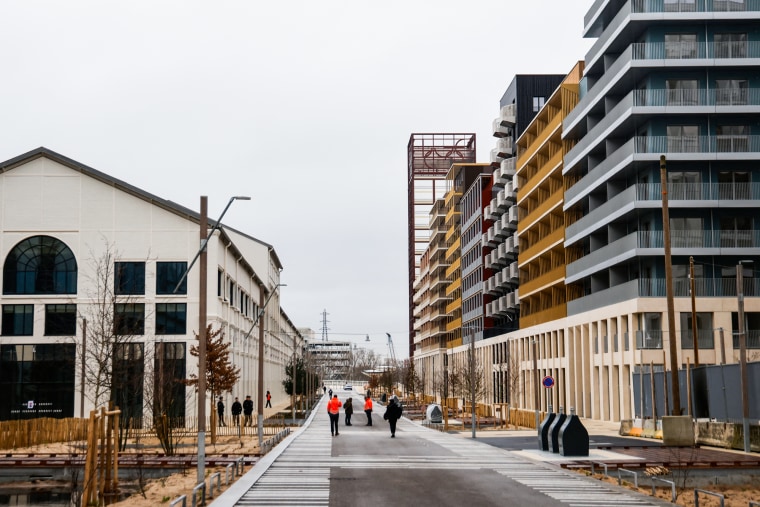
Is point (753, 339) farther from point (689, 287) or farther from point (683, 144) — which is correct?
point (683, 144)

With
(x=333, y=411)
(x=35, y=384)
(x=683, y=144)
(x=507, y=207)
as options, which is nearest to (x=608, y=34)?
(x=683, y=144)

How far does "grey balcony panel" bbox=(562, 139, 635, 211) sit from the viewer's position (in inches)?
2227

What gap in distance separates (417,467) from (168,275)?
135 ft

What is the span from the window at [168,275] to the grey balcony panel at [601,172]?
2701cm

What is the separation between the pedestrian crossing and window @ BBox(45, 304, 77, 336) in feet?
101

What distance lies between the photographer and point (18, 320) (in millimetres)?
64875

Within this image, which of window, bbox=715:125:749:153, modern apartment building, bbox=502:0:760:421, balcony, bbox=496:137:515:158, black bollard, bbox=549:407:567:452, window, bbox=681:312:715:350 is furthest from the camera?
balcony, bbox=496:137:515:158

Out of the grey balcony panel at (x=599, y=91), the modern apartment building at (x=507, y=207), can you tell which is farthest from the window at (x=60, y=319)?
the modern apartment building at (x=507, y=207)

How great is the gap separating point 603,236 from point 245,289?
3643cm

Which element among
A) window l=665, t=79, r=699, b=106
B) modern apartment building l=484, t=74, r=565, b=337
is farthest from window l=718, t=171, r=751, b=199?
modern apartment building l=484, t=74, r=565, b=337

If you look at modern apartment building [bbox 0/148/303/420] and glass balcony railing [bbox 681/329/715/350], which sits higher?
modern apartment building [bbox 0/148/303/420]

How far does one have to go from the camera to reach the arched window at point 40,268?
65938 mm

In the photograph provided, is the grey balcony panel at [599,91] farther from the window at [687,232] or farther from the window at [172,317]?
the window at [172,317]

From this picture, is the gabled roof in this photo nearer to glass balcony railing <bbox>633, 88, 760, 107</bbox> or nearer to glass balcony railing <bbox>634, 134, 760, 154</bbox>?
glass balcony railing <bbox>634, 134, 760, 154</bbox>
